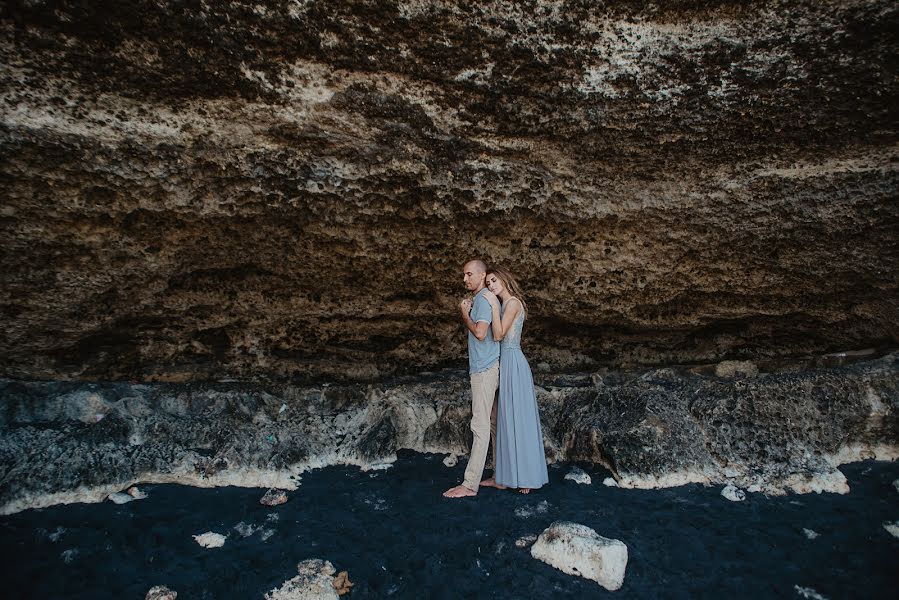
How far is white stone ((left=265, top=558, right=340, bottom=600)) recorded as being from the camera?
2.98 metres

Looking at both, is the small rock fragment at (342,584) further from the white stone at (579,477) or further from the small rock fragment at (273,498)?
the white stone at (579,477)

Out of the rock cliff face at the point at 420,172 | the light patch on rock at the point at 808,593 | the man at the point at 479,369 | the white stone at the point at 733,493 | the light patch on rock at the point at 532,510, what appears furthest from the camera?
the man at the point at 479,369

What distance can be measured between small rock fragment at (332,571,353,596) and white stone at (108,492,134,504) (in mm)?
1953

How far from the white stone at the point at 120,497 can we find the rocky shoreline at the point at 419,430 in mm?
105

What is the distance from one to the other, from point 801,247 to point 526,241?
7.43 ft

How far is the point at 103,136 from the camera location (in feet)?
11.7

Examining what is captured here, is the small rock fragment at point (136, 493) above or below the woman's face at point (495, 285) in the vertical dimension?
below

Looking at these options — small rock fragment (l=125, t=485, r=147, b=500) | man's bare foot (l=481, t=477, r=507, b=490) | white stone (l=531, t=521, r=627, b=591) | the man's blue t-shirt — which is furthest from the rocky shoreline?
white stone (l=531, t=521, r=627, b=591)

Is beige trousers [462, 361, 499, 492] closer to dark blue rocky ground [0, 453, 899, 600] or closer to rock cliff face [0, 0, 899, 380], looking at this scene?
dark blue rocky ground [0, 453, 899, 600]

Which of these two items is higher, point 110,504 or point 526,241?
point 526,241

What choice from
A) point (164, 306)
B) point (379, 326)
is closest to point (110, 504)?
point (164, 306)

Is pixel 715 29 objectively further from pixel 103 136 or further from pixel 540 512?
pixel 103 136

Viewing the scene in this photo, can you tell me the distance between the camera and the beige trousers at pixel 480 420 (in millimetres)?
4191

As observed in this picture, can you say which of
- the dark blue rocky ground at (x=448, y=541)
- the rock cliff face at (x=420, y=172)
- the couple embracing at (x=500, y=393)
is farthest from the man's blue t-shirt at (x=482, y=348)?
the dark blue rocky ground at (x=448, y=541)
